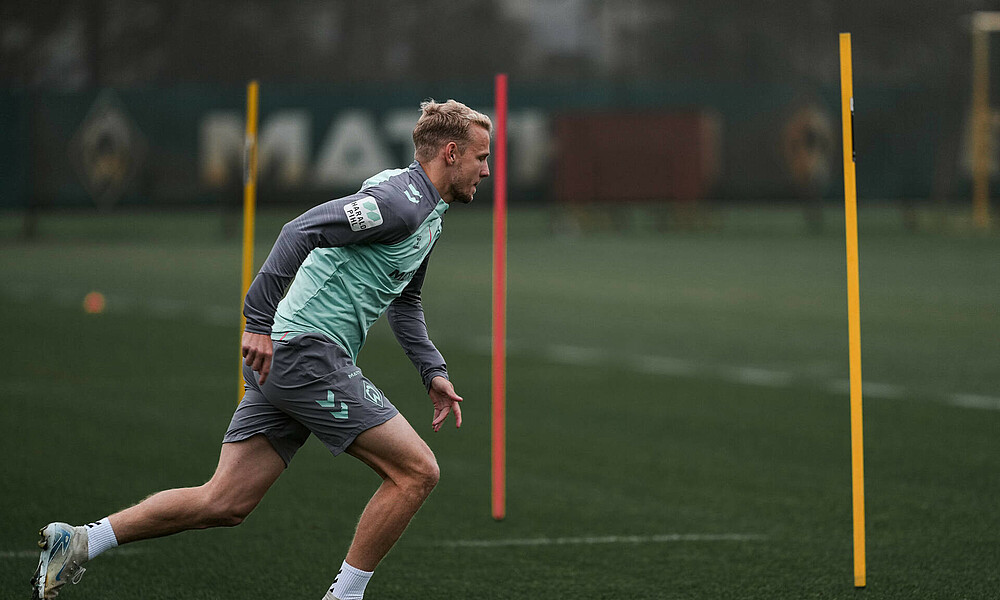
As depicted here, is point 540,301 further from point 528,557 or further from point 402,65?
point 402,65

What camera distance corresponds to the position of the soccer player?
215 inches

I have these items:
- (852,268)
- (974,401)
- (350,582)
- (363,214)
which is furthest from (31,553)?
(974,401)

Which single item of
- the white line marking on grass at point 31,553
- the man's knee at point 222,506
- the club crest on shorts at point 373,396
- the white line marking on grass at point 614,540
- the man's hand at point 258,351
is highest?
the man's hand at point 258,351

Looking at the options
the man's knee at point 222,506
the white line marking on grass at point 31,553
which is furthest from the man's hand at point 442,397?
the white line marking on grass at point 31,553

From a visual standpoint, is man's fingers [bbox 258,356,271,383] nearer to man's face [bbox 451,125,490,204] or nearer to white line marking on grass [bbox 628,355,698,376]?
man's face [bbox 451,125,490,204]

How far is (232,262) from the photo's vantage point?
2658 centimetres

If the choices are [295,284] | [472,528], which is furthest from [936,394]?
[295,284]

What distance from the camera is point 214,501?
5.61m

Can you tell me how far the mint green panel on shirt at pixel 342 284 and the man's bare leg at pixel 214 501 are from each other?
1.66 feet

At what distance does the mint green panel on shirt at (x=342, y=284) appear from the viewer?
5.50m

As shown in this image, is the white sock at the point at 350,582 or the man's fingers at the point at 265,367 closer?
the man's fingers at the point at 265,367

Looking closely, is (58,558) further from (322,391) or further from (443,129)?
(443,129)

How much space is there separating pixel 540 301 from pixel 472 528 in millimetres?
12191

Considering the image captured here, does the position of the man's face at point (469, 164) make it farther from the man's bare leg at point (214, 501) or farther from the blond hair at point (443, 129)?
the man's bare leg at point (214, 501)
